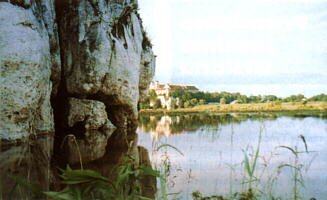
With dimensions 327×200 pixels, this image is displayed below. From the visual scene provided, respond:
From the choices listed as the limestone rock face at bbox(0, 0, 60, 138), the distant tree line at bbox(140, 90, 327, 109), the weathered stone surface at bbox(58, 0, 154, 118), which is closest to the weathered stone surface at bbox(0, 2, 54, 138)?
the limestone rock face at bbox(0, 0, 60, 138)

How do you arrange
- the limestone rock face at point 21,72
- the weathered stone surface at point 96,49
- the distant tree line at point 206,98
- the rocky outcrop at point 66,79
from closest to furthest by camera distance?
the rocky outcrop at point 66,79 → the limestone rock face at point 21,72 → the weathered stone surface at point 96,49 → the distant tree line at point 206,98

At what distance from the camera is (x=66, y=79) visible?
14.9 metres

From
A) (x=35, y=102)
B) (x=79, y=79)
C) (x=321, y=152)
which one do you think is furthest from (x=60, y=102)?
(x=321, y=152)

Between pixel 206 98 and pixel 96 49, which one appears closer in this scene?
pixel 96 49

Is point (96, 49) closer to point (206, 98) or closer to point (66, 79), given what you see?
point (66, 79)

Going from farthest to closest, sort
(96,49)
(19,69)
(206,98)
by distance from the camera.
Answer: (206,98)
(96,49)
(19,69)

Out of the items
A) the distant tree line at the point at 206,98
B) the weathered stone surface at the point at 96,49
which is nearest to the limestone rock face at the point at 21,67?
the weathered stone surface at the point at 96,49

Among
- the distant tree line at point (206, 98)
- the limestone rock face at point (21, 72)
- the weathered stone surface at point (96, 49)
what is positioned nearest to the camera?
the limestone rock face at point (21, 72)

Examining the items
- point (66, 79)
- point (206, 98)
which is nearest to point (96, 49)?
point (66, 79)

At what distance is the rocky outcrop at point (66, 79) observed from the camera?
9334mm

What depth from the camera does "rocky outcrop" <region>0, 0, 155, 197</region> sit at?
9.33 m

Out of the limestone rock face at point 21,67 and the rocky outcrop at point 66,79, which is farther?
the limestone rock face at point 21,67

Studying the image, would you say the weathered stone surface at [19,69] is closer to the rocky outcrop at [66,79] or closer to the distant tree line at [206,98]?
the rocky outcrop at [66,79]

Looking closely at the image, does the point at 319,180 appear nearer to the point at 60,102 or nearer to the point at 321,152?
the point at 321,152
